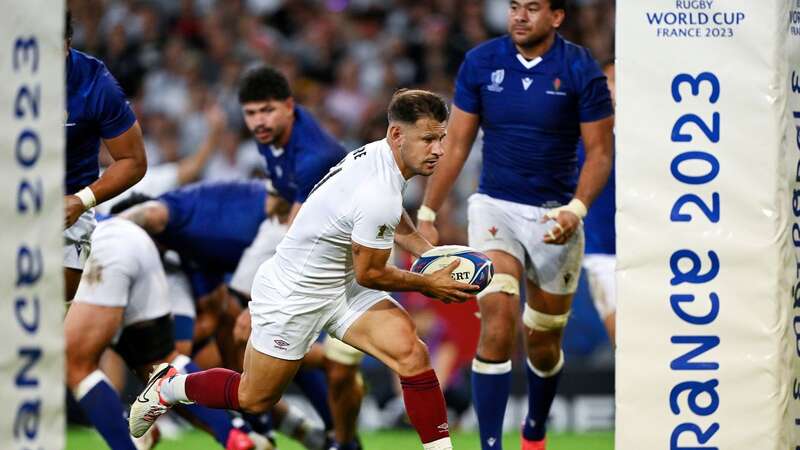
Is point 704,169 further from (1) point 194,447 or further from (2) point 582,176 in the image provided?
(1) point 194,447

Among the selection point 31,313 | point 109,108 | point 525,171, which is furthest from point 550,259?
point 31,313

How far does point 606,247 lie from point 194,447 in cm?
377

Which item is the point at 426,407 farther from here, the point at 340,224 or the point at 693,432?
the point at 693,432

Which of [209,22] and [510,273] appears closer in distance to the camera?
[510,273]

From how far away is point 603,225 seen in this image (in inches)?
316

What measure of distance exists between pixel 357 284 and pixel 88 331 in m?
1.80

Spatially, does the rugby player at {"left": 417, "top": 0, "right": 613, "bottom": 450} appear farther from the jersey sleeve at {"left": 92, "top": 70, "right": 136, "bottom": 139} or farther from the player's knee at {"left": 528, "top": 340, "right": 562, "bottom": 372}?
the jersey sleeve at {"left": 92, "top": 70, "right": 136, "bottom": 139}

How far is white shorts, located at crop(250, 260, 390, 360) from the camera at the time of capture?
589cm

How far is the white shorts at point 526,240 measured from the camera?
6926mm

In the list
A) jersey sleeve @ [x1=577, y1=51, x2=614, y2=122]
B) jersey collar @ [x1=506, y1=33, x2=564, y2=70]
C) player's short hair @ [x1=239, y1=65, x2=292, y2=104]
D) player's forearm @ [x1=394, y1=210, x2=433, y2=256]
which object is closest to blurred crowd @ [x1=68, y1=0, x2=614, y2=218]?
player's short hair @ [x1=239, y1=65, x2=292, y2=104]

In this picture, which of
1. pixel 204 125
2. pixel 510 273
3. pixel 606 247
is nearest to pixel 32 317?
pixel 510 273

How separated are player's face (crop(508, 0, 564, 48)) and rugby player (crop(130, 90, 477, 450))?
1.33 meters

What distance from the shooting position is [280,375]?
5957 mm

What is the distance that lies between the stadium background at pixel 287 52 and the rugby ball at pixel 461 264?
6.30 metres
